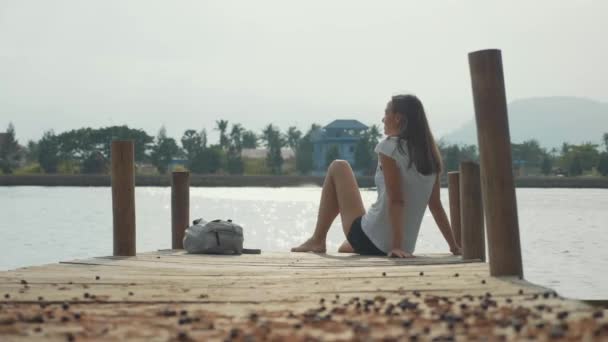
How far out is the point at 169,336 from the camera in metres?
3.21

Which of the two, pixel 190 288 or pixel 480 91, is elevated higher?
pixel 480 91

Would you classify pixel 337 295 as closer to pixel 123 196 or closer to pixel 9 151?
pixel 123 196

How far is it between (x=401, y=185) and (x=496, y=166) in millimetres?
1772

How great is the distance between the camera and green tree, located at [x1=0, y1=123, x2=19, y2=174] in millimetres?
109438

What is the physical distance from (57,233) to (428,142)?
Result: 41239 mm

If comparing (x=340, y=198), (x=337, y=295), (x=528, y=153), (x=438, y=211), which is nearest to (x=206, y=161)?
(x=528, y=153)

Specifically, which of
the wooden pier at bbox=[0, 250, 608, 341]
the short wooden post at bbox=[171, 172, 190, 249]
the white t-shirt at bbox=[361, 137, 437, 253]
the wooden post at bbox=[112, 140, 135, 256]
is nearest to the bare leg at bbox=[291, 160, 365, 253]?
the white t-shirt at bbox=[361, 137, 437, 253]

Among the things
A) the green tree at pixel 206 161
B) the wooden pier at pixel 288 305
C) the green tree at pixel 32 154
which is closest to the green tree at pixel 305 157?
the green tree at pixel 206 161

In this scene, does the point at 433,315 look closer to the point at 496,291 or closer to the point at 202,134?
the point at 496,291

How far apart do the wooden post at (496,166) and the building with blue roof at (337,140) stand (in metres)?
109

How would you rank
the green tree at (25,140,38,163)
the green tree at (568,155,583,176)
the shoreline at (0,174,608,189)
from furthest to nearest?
the green tree at (25,140,38,163), the green tree at (568,155,583,176), the shoreline at (0,174,608,189)

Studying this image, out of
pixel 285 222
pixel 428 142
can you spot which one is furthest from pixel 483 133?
pixel 285 222

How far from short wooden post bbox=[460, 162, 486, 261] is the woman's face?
0.68m

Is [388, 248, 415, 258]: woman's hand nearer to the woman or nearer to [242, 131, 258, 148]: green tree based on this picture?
the woman
